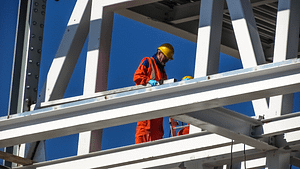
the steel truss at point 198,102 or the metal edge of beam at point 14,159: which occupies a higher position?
the steel truss at point 198,102

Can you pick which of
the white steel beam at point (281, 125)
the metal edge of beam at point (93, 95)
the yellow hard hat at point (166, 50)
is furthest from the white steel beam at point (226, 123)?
the yellow hard hat at point (166, 50)

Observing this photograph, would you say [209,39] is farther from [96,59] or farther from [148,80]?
[148,80]

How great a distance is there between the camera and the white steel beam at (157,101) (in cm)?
815

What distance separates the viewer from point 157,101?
28.3 ft

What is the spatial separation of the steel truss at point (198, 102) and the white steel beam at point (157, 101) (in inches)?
0.5

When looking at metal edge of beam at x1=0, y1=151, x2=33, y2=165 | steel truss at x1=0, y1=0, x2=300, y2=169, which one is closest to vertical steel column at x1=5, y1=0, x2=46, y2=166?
metal edge of beam at x1=0, y1=151, x2=33, y2=165

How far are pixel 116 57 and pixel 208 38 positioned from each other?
26353mm

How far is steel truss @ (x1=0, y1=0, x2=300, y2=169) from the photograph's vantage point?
8.36m

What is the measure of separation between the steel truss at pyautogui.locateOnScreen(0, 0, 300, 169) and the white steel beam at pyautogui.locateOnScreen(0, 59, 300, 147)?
12 millimetres

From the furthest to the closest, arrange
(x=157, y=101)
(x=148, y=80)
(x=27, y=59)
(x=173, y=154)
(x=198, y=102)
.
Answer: (x=148, y=80) < (x=27, y=59) < (x=173, y=154) < (x=157, y=101) < (x=198, y=102)

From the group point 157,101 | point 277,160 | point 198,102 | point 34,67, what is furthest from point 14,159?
point 277,160

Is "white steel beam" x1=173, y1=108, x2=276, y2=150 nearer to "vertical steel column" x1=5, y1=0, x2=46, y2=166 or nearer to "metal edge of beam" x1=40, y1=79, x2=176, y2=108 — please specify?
"metal edge of beam" x1=40, y1=79, x2=176, y2=108

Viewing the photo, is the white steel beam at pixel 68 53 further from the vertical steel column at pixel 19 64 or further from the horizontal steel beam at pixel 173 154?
the horizontal steel beam at pixel 173 154

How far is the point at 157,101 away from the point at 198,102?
550 millimetres
